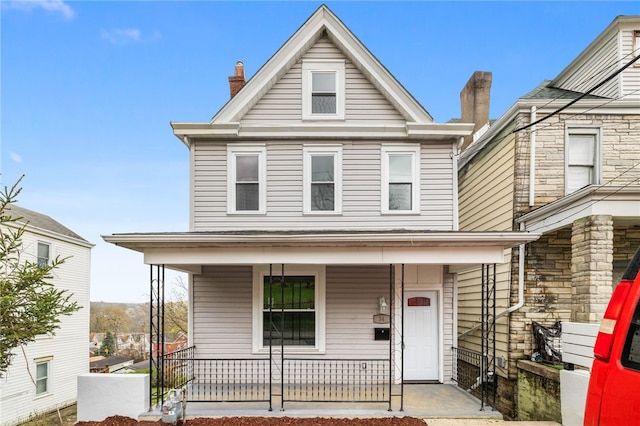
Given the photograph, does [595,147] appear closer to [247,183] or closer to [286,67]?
[286,67]

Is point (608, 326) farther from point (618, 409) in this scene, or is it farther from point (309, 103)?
point (309, 103)

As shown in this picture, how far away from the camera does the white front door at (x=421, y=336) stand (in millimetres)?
9008

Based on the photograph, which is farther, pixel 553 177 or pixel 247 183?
pixel 553 177

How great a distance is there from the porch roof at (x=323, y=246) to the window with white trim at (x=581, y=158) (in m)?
3.87

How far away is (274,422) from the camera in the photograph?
6379 mm

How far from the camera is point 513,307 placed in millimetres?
9047

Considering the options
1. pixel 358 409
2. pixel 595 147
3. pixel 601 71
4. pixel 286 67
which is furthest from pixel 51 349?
pixel 601 71

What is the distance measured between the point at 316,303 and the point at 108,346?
38.8 metres

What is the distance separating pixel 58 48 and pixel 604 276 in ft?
72.8

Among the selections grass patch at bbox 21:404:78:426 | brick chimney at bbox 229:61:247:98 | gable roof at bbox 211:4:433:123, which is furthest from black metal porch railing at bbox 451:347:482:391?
grass patch at bbox 21:404:78:426

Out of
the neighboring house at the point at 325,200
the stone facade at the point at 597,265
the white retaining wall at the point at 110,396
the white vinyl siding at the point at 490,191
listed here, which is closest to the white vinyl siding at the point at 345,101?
the neighboring house at the point at 325,200

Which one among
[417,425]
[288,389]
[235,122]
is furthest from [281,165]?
[417,425]

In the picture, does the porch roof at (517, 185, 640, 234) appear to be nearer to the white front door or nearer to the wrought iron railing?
the white front door

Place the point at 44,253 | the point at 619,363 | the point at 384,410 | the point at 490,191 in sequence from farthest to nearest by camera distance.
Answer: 1. the point at 44,253
2. the point at 490,191
3. the point at 384,410
4. the point at 619,363
